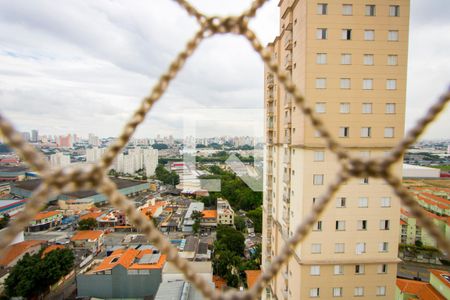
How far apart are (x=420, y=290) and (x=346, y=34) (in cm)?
550

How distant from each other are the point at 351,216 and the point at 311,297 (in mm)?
1118

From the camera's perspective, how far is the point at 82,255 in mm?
8375

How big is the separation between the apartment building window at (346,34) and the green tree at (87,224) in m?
11.2

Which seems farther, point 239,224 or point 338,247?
point 239,224

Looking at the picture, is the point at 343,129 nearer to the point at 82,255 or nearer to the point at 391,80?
the point at 391,80

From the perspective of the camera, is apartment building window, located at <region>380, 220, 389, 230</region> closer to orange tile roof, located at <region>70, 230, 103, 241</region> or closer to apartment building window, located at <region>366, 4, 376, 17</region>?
apartment building window, located at <region>366, 4, 376, 17</region>

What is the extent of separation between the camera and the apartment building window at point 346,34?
2.60 metres

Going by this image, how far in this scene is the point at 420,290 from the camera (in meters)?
4.89

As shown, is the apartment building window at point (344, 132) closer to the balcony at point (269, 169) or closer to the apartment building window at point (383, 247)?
the apartment building window at point (383, 247)

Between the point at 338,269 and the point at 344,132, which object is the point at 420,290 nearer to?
the point at 338,269

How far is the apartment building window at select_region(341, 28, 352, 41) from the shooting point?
8.52 ft

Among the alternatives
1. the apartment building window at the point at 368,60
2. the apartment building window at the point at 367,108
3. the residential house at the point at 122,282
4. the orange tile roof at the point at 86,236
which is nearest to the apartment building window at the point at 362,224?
the apartment building window at the point at 367,108

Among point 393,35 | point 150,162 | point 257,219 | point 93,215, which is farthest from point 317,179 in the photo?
point 150,162

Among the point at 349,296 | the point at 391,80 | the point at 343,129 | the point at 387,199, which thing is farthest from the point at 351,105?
the point at 349,296
